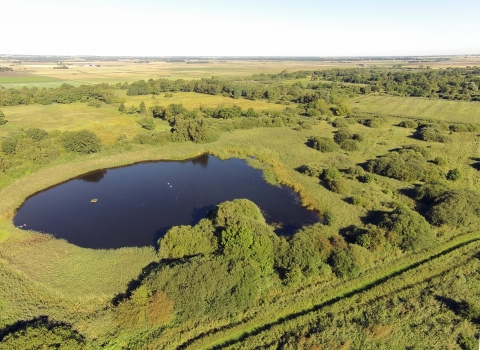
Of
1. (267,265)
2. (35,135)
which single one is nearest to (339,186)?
(267,265)

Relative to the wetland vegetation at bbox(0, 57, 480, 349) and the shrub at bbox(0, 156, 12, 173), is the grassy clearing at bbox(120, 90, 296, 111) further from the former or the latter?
the shrub at bbox(0, 156, 12, 173)

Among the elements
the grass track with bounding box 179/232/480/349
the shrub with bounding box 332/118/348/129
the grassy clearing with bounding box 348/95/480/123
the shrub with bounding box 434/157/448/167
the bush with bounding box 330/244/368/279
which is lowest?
the grass track with bounding box 179/232/480/349

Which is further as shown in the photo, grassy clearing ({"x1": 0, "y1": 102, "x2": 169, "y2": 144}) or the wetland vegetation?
grassy clearing ({"x1": 0, "y1": 102, "x2": 169, "y2": 144})

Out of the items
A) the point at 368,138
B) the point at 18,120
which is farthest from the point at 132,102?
the point at 368,138

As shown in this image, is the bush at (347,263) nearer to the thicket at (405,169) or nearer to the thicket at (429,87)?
the thicket at (405,169)

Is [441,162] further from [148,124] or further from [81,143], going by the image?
[81,143]

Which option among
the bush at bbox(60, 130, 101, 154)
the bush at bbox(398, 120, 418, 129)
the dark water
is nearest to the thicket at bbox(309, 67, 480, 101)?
the bush at bbox(398, 120, 418, 129)
